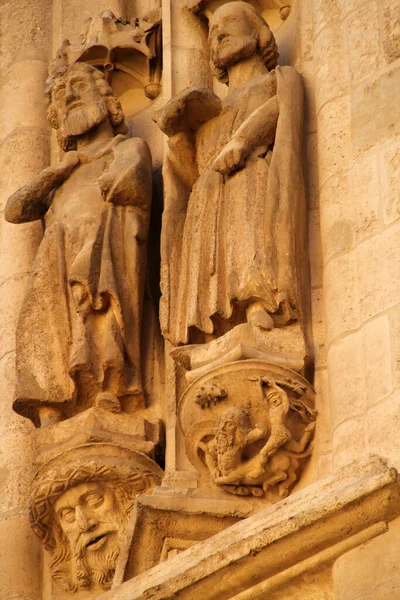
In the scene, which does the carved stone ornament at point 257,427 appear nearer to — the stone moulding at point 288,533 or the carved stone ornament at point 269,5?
the stone moulding at point 288,533

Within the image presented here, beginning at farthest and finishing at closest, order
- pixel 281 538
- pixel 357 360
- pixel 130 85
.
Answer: pixel 130 85 < pixel 357 360 < pixel 281 538

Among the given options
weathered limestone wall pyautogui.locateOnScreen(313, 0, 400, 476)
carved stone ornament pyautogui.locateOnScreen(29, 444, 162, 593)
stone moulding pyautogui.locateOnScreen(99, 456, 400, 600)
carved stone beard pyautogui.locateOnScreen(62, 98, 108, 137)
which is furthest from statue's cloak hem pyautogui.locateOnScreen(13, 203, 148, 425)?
stone moulding pyautogui.locateOnScreen(99, 456, 400, 600)

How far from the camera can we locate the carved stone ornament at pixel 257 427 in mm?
5934

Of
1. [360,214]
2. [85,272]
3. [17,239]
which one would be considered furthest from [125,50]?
[360,214]

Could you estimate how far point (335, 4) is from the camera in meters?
6.57

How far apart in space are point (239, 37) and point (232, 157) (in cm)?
61

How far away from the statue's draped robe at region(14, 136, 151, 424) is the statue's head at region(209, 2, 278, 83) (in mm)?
557

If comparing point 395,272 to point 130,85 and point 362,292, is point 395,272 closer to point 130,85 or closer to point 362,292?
point 362,292

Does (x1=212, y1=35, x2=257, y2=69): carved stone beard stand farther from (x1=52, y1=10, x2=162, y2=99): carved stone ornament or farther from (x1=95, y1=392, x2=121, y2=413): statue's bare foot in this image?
(x1=95, y1=392, x2=121, y2=413): statue's bare foot

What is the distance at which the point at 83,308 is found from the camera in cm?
657

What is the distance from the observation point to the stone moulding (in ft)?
17.3

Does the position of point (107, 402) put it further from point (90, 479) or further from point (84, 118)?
point (84, 118)

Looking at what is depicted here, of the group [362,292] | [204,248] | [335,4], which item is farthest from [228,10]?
[362,292]

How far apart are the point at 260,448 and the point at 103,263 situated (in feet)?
3.26
